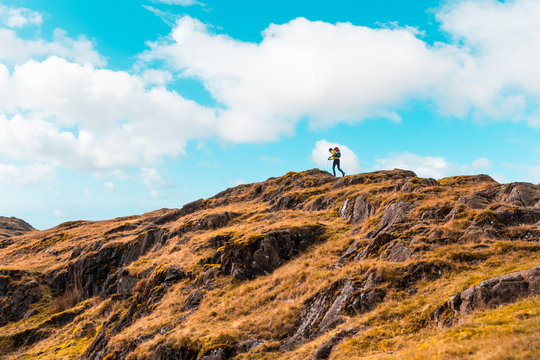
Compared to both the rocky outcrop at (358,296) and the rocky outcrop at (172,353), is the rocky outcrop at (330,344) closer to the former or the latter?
the rocky outcrop at (358,296)

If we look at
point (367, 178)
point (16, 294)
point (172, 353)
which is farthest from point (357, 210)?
point (16, 294)

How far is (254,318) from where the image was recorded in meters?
20.5

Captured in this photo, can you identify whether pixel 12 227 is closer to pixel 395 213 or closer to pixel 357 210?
pixel 357 210

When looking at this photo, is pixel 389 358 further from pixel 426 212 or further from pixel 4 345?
Answer: pixel 4 345

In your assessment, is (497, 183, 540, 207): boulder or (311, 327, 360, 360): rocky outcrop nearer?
(311, 327, 360, 360): rocky outcrop

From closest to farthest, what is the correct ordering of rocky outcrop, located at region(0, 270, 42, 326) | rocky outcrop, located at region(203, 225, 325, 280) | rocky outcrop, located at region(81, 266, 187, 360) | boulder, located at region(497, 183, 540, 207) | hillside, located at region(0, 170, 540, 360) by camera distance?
1. hillside, located at region(0, 170, 540, 360)
2. boulder, located at region(497, 183, 540, 207)
3. rocky outcrop, located at region(203, 225, 325, 280)
4. rocky outcrop, located at region(81, 266, 187, 360)
5. rocky outcrop, located at region(0, 270, 42, 326)

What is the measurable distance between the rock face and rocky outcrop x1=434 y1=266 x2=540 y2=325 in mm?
146008

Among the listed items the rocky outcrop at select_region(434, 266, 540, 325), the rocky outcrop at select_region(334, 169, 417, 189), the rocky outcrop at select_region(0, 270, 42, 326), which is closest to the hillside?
the rocky outcrop at select_region(434, 266, 540, 325)

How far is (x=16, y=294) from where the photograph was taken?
46.5 meters

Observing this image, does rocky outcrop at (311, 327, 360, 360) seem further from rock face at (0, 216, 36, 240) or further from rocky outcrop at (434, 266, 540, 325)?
rock face at (0, 216, 36, 240)

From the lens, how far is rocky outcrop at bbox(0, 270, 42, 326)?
4431cm

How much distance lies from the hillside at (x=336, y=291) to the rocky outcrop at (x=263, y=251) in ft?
0.35

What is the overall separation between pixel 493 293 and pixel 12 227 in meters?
172

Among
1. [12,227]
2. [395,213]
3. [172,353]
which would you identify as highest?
[12,227]
